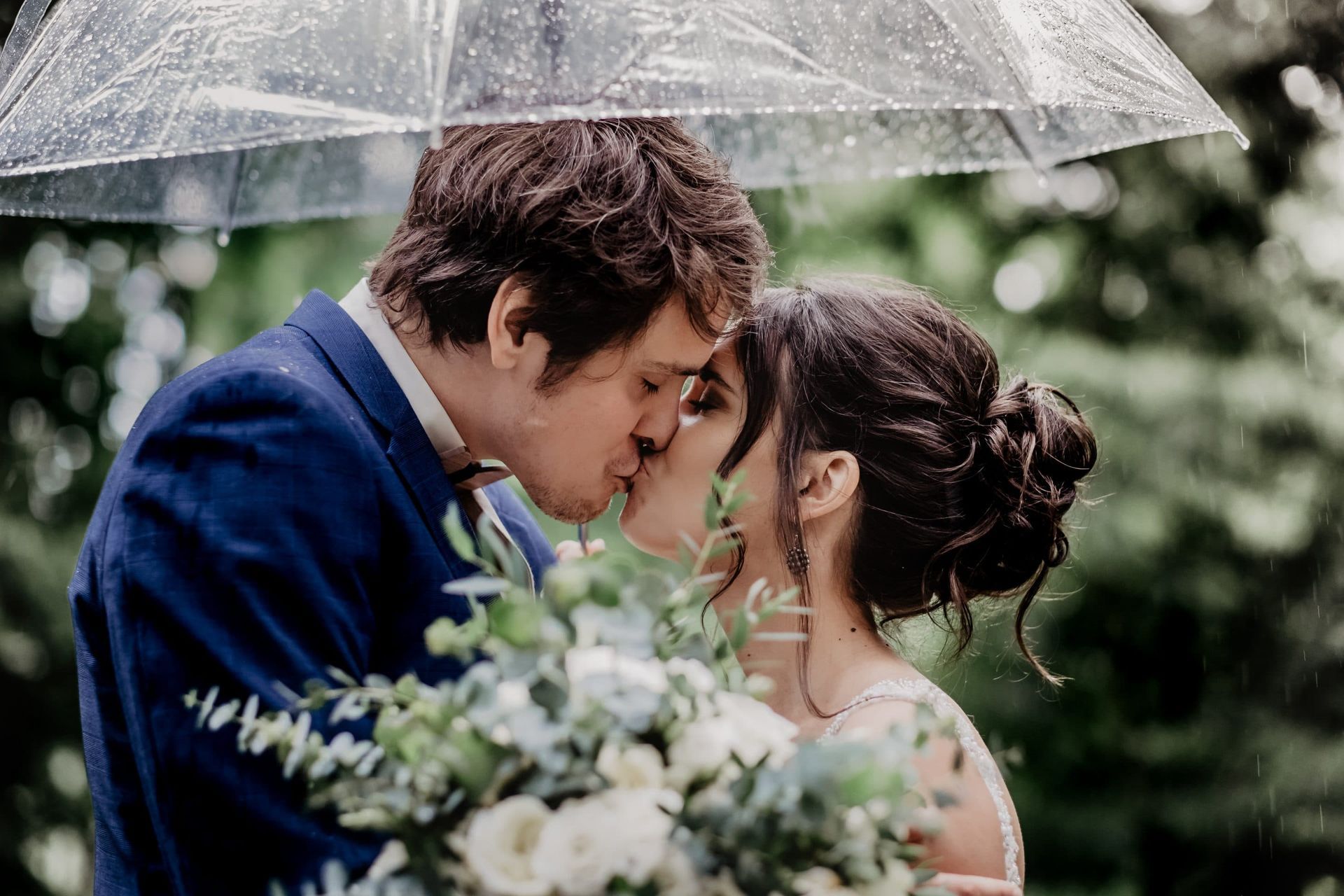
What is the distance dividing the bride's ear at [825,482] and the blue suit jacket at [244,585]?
2.92 feet

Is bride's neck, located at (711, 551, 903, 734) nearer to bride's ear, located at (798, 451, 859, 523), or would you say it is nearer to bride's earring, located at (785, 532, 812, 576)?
bride's earring, located at (785, 532, 812, 576)

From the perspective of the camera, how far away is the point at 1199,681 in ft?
17.2

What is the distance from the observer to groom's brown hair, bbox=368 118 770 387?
2.65m

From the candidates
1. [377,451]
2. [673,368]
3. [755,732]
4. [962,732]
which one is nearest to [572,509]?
[673,368]

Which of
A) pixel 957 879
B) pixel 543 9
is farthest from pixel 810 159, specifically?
pixel 957 879

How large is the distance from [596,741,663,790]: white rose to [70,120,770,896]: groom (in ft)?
1.11

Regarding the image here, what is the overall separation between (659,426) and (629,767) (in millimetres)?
1496

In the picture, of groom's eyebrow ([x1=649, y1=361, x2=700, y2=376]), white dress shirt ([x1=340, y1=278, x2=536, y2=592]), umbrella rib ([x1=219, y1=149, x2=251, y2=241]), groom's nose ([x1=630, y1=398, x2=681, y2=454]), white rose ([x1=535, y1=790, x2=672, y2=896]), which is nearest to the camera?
white rose ([x1=535, y1=790, x2=672, y2=896])

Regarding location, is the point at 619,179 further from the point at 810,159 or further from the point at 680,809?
the point at 680,809

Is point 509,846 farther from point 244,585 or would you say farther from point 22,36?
point 22,36

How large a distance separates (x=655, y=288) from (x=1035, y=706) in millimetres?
3204

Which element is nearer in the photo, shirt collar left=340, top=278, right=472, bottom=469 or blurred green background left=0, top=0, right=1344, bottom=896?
shirt collar left=340, top=278, right=472, bottom=469

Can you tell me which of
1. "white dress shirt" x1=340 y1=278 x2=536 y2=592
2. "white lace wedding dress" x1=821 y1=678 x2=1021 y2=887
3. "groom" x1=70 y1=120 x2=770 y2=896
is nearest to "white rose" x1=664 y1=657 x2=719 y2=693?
"groom" x1=70 y1=120 x2=770 y2=896

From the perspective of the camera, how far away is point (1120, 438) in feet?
16.1
